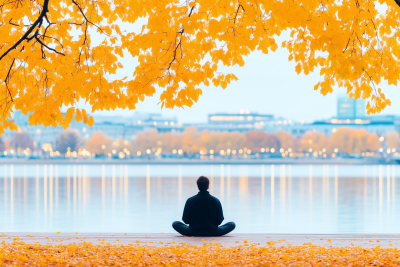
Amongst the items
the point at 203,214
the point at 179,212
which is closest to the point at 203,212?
the point at 203,214

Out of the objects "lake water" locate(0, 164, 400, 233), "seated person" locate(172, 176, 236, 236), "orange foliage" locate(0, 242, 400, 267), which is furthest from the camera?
"lake water" locate(0, 164, 400, 233)

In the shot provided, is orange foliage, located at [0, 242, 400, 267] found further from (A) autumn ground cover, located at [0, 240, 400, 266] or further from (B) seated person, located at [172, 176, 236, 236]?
(B) seated person, located at [172, 176, 236, 236]

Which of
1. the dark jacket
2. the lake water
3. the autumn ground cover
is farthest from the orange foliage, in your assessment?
the lake water

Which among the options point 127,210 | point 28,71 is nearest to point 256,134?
point 127,210

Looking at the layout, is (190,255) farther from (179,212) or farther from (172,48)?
(179,212)

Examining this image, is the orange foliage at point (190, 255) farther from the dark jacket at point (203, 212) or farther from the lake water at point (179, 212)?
the lake water at point (179, 212)

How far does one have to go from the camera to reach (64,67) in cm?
967

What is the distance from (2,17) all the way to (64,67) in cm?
195

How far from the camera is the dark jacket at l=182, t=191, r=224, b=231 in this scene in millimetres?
11617

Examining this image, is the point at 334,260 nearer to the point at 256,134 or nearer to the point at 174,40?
the point at 174,40

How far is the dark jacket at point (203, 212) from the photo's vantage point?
38.1 feet

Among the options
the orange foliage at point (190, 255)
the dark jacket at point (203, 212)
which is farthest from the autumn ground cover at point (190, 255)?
the dark jacket at point (203, 212)

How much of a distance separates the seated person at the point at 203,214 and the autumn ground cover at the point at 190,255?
1.04 metres

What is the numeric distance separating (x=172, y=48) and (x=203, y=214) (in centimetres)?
378
